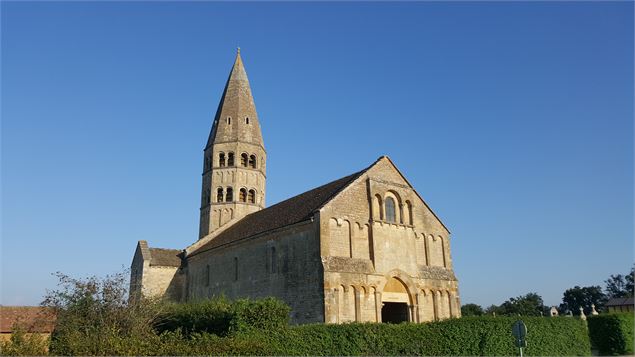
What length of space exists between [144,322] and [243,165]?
27.9 m

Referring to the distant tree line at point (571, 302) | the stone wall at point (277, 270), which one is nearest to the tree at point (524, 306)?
the distant tree line at point (571, 302)

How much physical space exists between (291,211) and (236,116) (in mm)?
18726

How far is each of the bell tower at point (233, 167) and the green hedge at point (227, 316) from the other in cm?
1924

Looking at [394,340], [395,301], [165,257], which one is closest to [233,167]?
[165,257]

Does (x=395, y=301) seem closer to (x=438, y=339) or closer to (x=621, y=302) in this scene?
(x=438, y=339)

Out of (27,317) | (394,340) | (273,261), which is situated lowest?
(394,340)

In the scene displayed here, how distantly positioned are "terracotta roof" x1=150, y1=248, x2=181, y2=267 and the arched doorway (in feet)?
68.9

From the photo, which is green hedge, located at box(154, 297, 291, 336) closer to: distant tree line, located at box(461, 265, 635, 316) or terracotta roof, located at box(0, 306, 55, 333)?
terracotta roof, located at box(0, 306, 55, 333)

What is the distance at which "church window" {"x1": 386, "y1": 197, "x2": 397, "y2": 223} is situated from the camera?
30.9 meters

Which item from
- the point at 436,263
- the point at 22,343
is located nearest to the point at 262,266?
the point at 436,263

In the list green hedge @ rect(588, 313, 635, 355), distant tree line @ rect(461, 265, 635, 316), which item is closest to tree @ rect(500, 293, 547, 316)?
distant tree line @ rect(461, 265, 635, 316)

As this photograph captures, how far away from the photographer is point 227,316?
848 inches

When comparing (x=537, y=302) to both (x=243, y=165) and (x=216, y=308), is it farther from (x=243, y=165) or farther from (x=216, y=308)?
(x=216, y=308)

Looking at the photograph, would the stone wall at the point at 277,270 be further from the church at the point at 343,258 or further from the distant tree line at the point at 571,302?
the distant tree line at the point at 571,302
